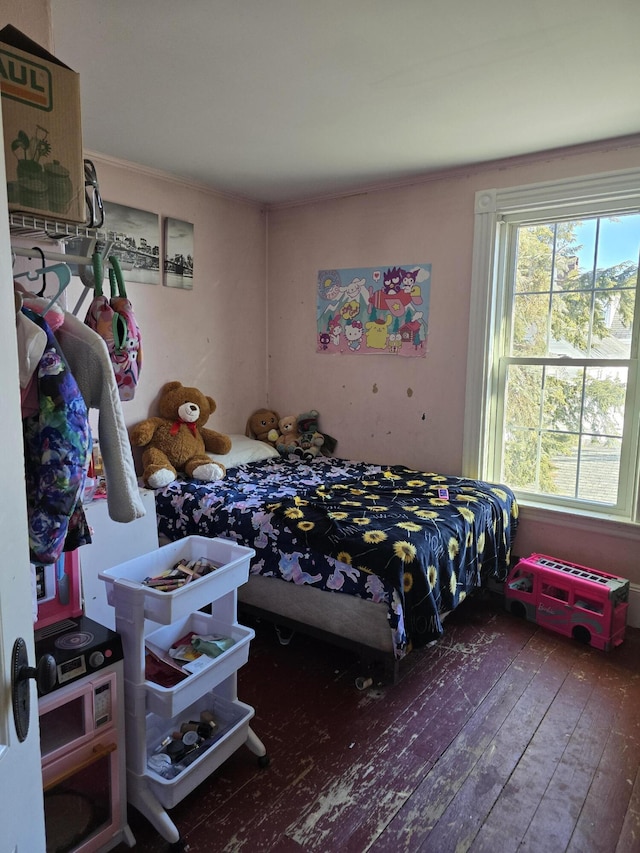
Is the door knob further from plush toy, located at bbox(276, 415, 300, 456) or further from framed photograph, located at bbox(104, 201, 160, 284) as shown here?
plush toy, located at bbox(276, 415, 300, 456)

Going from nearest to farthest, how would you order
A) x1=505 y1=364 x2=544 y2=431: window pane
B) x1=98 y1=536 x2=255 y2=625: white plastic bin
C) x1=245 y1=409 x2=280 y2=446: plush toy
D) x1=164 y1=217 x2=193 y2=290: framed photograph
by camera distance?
x1=98 y1=536 x2=255 y2=625: white plastic bin
x1=505 y1=364 x2=544 y2=431: window pane
x1=164 y1=217 x2=193 y2=290: framed photograph
x1=245 y1=409 x2=280 y2=446: plush toy

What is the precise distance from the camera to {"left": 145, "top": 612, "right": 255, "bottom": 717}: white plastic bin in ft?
4.83

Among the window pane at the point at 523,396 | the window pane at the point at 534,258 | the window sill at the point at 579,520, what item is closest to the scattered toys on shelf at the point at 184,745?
the window sill at the point at 579,520

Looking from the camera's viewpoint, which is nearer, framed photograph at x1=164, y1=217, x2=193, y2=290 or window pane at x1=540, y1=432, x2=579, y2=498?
window pane at x1=540, y1=432, x2=579, y2=498

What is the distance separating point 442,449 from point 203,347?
1647 millimetres

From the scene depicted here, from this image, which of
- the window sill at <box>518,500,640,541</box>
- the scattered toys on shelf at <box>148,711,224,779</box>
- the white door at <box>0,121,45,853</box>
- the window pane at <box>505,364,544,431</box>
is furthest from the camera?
the window pane at <box>505,364,544,431</box>

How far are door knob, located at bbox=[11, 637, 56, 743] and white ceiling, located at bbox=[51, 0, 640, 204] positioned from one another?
1.77 m

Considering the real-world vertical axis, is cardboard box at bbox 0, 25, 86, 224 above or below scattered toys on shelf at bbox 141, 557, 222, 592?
above

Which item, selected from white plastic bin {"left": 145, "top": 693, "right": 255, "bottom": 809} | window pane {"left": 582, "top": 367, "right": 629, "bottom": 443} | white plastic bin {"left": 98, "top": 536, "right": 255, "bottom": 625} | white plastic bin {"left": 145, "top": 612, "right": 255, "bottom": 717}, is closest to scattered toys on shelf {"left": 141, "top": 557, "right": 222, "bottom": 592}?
white plastic bin {"left": 98, "top": 536, "right": 255, "bottom": 625}

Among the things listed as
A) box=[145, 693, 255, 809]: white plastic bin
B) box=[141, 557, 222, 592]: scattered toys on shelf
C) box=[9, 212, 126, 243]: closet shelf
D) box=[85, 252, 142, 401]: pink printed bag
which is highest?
box=[9, 212, 126, 243]: closet shelf

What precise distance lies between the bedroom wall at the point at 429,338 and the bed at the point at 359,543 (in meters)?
0.38

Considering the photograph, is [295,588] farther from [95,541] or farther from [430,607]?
[95,541]

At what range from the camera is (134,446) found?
3.15 meters

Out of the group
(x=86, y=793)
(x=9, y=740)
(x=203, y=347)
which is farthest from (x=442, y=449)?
(x=9, y=740)
